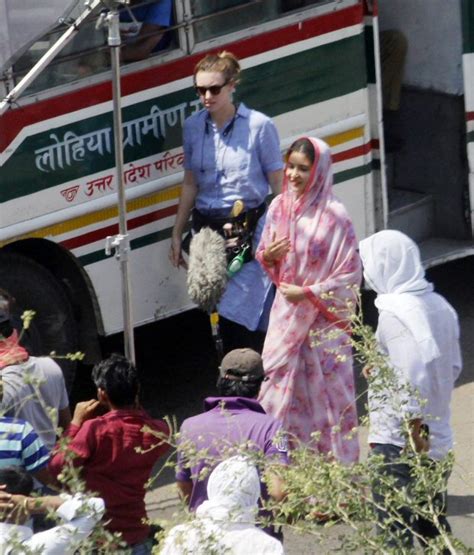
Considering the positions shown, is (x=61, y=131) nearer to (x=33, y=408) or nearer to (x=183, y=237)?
(x=183, y=237)

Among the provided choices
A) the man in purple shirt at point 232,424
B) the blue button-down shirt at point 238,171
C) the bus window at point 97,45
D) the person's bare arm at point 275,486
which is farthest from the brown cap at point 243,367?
the bus window at point 97,45

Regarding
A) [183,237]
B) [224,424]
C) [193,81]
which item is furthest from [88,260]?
[224,424]

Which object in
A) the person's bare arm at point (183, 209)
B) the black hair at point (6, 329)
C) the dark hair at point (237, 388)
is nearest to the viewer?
the dark hair at point (237, 388)

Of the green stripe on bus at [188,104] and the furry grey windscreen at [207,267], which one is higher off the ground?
the green stripe on bus at [188,104]

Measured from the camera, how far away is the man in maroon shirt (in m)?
4.82

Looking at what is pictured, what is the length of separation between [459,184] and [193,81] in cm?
220

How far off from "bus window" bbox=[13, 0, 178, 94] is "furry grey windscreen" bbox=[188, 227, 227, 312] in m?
0.85

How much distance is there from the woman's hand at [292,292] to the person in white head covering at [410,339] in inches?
35.4

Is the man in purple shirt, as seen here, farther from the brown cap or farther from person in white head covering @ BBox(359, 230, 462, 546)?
person in white head covering @ BBox(359, 230, 462, 546)

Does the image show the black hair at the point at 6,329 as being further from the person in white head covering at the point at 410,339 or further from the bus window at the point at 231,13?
the bus window at the point at 231,13

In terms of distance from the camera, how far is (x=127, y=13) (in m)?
6.71

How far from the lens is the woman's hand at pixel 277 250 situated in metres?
6.09

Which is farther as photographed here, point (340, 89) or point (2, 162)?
point (340, 89)

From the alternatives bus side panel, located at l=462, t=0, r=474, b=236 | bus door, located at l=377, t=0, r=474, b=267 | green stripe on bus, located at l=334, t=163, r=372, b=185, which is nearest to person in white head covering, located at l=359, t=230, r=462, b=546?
green stripe on bus, located at l=334, t=163, r=372, b=185
